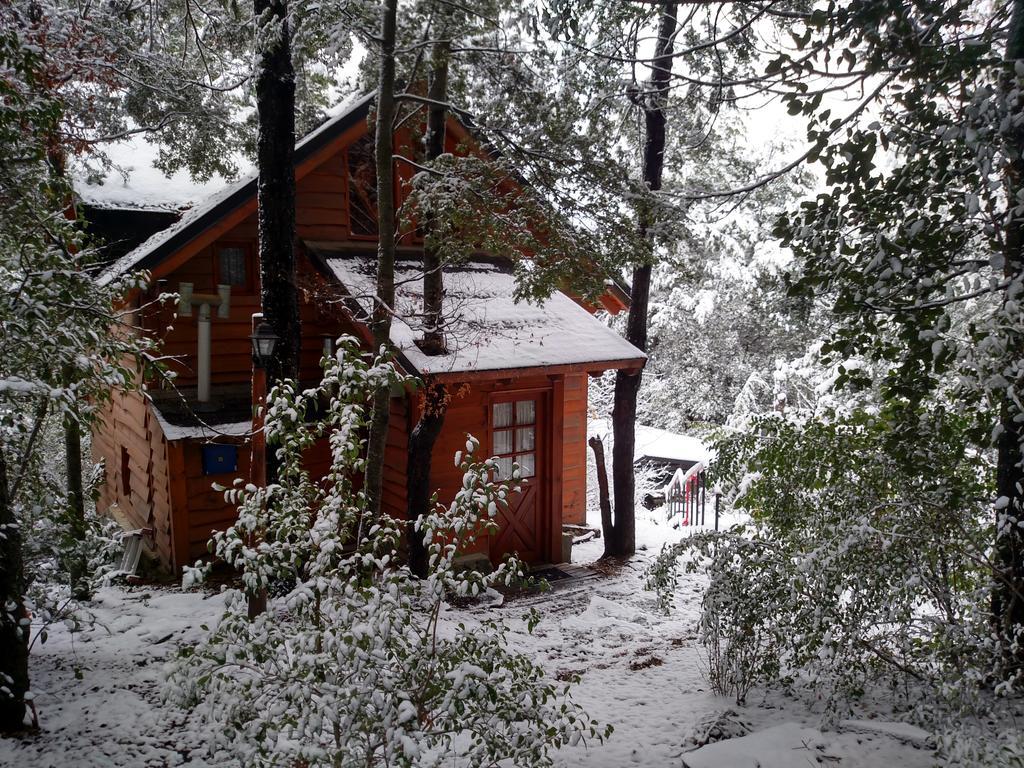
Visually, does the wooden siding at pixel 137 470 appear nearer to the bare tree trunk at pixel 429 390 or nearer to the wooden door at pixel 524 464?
the bare tree trunk at pixel 429 390

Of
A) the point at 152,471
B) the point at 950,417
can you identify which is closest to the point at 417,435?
the point at 152,471

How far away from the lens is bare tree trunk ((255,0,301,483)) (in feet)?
23.3

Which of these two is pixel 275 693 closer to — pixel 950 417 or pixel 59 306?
pixel 59 306

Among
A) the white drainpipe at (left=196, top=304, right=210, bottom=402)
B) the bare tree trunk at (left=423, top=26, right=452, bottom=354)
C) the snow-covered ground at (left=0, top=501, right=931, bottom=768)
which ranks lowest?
the snow-covered ground at (left=0, top=501, right=931, bottom=768)

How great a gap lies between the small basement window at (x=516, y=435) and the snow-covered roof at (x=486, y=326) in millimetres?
1174

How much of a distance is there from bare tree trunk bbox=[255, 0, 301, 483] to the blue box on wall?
5.93 ft

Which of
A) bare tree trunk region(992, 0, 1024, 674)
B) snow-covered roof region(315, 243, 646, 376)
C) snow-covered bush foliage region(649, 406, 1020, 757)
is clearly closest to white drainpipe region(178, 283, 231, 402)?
snow-covered roof region(315, 243, 646, 376)

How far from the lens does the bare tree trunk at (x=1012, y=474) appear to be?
3.55 metres

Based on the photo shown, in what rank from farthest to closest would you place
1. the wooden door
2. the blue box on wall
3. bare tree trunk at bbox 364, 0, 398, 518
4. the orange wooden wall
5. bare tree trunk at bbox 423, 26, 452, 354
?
1. the wooden door
2. the orange wooden wall
3. the blue box on wall
4. bare tree trunk at bbox 423, 26, 452, 354
5. bare tree trunk at bbox 364, 0, 398, 518

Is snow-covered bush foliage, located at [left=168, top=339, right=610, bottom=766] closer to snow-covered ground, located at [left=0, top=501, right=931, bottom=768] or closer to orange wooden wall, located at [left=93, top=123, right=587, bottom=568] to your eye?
snow-covered ground, located at [left=0, top=501, right=931, bottom=768]

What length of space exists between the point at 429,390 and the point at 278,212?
8.18 feet

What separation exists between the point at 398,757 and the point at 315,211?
8591 mm

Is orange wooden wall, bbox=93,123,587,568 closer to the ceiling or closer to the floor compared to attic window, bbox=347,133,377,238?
closer to the floor

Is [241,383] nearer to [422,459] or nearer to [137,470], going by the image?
[137,470]
